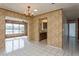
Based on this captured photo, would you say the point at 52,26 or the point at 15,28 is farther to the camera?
the point at 15,28

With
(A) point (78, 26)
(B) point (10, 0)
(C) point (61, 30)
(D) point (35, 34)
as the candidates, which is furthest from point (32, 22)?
(B) point (10, 0)

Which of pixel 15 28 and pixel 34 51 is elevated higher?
pixel 15 28

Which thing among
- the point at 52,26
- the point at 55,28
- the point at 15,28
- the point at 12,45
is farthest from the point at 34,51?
the point at 15,28

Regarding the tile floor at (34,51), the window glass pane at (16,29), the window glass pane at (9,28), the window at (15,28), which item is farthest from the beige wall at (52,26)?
the window glass pane at (16,29)

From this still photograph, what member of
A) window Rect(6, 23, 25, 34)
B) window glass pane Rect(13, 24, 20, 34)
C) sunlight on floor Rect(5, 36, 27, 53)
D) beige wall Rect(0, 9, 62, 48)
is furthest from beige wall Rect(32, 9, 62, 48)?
window glass pane Rect(13, 24, 20, 34)

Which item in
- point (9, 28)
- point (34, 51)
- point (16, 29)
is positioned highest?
point (9, 28)

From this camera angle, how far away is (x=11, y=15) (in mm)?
6727

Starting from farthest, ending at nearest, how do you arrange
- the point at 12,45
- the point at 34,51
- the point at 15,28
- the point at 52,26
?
the point at 15,28
the point at 12,45
the point at 52,26
the point at 34,51

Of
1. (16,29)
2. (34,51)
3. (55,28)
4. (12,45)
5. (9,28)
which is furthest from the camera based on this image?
(16,29)

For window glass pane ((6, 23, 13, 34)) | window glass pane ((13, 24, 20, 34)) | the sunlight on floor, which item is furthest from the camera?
window glass pane ((13, 24, 20, 34))

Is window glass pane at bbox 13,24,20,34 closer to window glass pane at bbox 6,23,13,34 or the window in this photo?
the window

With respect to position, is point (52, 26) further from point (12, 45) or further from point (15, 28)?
point (15, 28)

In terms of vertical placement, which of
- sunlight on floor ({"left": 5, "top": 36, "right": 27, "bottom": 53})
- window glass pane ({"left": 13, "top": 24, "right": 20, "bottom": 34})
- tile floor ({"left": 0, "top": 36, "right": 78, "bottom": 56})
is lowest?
tile floor ({"left": 0, "top": 36, "right": 78, "bottom": 56})

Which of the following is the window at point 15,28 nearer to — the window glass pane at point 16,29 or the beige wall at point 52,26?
the window glass pane at point 16,29
